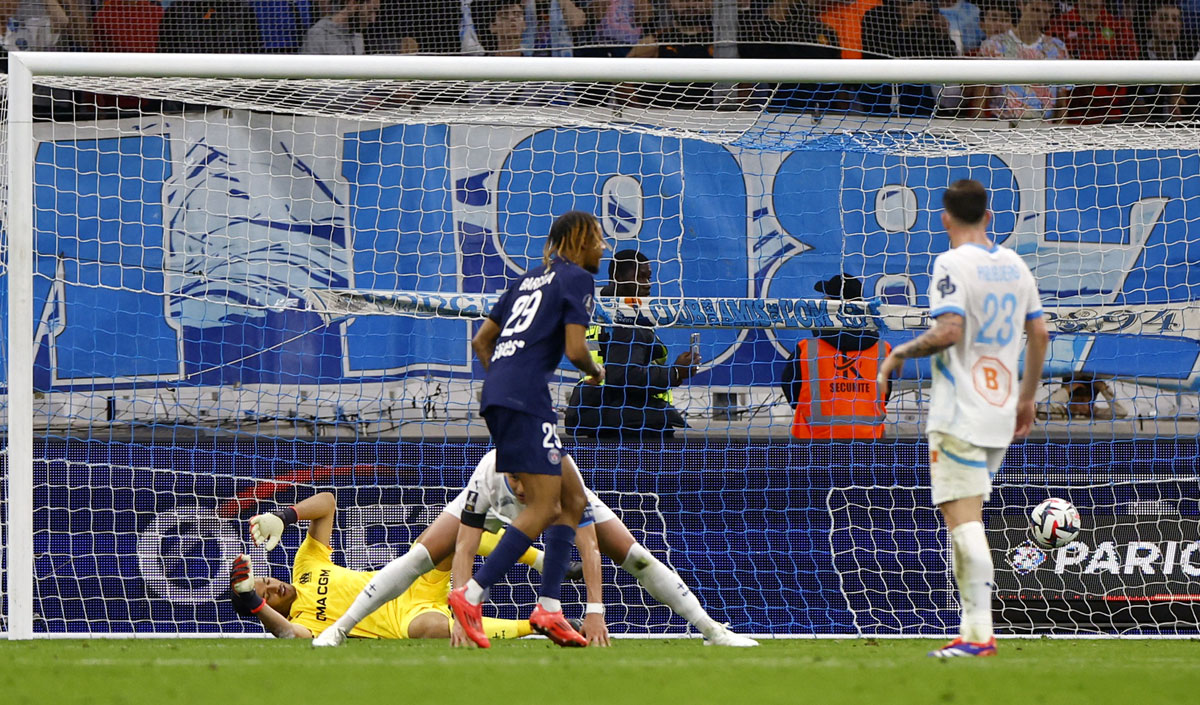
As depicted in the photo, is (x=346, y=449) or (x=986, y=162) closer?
(x=346, y=449)

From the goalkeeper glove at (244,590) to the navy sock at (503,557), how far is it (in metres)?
1.71

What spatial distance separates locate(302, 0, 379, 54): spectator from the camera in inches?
392

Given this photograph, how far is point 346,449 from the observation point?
7293mm

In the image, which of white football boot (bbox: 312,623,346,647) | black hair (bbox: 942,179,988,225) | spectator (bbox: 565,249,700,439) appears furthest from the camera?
spectator (bbox: 565,249,700,439)

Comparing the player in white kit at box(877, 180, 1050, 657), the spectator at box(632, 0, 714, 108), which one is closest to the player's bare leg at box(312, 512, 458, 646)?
the player in white kit at box(877, 180, 1050, 657)

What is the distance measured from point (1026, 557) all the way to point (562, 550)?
3.17 metres

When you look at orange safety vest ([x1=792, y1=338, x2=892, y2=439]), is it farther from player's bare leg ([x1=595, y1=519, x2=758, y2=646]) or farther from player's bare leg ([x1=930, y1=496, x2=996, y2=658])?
player's bare leg ([x1=930, y1=496, x2=996, y2=658])

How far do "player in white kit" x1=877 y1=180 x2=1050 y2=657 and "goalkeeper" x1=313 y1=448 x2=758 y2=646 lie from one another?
149 centimetres

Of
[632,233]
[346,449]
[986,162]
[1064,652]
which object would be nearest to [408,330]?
[346,449]

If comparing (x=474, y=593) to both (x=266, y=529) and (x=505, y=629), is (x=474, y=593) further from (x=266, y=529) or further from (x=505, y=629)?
(x=505, y=629)

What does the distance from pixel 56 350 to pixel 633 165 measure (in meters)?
3.42

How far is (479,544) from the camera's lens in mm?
5680

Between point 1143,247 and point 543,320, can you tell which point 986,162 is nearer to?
point 1143,247

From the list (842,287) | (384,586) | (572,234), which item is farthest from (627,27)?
(384,586)
